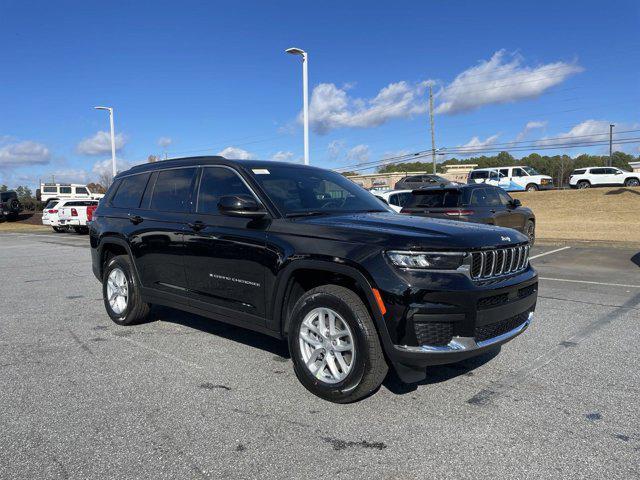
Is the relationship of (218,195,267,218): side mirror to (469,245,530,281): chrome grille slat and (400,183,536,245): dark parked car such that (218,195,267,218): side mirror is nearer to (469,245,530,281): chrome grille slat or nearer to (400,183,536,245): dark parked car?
(469,245,530,281): chrome grille slat

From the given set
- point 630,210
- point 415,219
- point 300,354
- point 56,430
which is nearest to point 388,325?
point 300,354

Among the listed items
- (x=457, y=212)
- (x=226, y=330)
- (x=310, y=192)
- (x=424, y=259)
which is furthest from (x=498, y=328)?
(x=457, y=212)

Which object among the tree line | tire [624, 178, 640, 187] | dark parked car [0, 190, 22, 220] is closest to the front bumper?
tire [624, 178, 640, 187]

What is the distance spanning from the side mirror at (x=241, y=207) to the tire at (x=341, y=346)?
32.3 inches

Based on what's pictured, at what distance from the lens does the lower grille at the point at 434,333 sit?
3.23 meters

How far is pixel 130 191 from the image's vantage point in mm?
5887

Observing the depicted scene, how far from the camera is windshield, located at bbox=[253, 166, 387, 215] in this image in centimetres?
433

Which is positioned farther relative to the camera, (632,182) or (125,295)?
(632,182)

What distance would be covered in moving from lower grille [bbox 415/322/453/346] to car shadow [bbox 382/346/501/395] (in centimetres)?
69

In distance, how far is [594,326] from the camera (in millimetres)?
5680

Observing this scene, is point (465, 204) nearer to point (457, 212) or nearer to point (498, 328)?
point (457, 212)

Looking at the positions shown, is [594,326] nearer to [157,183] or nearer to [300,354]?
[300,354]

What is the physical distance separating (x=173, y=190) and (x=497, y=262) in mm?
3232

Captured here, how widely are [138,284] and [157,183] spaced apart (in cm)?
113
